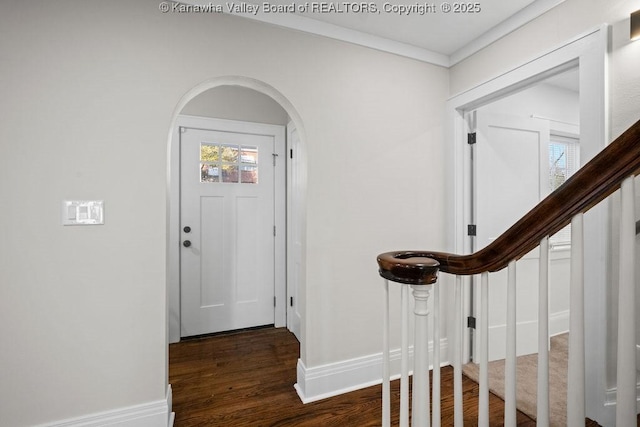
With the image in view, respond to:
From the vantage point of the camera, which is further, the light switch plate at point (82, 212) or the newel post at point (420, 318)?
the light switch plate at point (82, 212)

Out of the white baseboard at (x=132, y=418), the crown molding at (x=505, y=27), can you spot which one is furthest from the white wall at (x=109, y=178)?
the crown molding at (x=505, y=27)

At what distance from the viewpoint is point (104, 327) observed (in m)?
1.64

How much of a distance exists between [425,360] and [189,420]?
1626 mm

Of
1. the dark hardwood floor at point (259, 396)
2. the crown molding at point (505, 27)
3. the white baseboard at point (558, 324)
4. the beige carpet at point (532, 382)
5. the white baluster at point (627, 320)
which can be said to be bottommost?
the dark hardwood floor at point (259, 396)

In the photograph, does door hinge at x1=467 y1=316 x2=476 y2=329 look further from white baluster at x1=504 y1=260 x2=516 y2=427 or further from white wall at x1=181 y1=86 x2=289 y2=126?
white wall at x1=181 y1=86 x2=289 y2=126

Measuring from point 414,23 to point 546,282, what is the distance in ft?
6.44

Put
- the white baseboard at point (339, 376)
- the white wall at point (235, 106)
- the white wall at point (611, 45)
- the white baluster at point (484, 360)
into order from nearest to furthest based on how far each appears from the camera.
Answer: the white baluster at point (484, 360) → the white wall at point (611, 45) → the white baseboard at point (339, 376) → the white wall at point (235, 106)

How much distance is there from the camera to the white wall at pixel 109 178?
1517 mm

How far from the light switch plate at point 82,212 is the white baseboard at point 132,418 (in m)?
1.00

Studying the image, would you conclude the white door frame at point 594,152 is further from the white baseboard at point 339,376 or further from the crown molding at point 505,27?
the white baseboard at point 339,376

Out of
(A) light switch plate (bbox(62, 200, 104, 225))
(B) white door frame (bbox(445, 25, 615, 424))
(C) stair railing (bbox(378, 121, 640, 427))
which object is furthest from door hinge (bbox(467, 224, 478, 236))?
(A) light switch plate (bbox(62, 200, 104, 225))

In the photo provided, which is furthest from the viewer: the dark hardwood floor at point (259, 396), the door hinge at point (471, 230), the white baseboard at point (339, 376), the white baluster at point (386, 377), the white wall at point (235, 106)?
the white wall at point (235, 106)

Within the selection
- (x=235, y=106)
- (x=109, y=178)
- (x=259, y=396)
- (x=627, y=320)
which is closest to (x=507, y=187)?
(x=627, y=320)

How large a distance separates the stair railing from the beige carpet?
1454 mm
